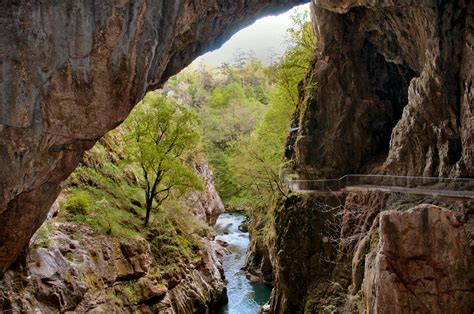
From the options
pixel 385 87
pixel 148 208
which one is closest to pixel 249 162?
pixel 148 208

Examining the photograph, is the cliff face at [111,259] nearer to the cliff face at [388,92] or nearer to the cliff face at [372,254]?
the cliff face at [372,254]

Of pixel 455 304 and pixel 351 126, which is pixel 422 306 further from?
pixel 351 126

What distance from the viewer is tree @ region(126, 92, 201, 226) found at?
1998 cm

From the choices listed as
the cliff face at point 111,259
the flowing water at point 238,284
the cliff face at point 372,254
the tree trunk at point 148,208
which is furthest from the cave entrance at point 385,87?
the tree trunk at point 148,208

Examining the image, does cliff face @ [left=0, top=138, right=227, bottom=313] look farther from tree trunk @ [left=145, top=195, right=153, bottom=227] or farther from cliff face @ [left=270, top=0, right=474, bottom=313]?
cliff face @ [left=270, top=0, right=474, bottom=313]

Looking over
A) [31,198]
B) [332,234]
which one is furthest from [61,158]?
[332,234]

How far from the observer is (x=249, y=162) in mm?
25266

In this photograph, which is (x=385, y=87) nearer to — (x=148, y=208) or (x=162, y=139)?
(x=162, y=139)

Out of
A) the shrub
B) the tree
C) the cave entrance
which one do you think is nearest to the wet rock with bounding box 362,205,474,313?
the shrub

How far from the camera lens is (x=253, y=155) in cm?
2486

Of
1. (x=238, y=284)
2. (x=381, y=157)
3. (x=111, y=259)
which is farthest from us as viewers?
(x=238, y=284)

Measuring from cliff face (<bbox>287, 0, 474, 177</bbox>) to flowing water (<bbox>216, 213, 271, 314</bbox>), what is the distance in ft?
28.7

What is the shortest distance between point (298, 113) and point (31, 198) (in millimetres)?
17554

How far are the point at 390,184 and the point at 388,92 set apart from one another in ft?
29.5
